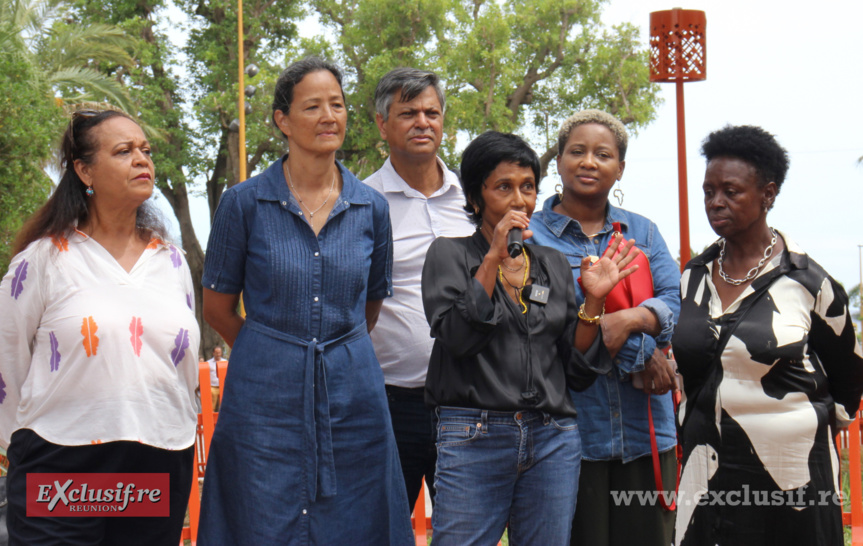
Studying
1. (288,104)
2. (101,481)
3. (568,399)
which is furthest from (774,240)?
(101,481)

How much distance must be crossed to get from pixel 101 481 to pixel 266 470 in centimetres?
61

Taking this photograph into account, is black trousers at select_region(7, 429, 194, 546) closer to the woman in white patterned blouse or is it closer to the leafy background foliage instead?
the woman in white patterned blouse

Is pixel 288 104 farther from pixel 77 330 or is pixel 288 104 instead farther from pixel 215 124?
pixel 215 124

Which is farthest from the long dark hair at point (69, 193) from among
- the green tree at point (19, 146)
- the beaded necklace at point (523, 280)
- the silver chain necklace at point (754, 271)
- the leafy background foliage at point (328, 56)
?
the leafy background foliage at point (328, 56)

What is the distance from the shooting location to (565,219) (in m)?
3.68

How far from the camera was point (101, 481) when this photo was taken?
3135 mm

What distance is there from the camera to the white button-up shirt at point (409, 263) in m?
3.69

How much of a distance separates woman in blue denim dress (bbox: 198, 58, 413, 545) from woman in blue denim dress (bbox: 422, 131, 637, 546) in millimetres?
322

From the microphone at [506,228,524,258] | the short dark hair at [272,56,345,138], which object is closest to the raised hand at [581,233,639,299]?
the microphone at [506,228,524,258]

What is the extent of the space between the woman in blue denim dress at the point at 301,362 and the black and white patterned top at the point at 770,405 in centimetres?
119

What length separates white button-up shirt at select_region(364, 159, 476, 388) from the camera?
3.69 metres

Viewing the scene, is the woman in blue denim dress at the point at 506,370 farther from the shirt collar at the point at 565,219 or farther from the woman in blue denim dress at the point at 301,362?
the shirt collar at the point at 565,219

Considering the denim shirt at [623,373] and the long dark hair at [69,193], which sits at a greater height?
the long dark hair at [69,193]

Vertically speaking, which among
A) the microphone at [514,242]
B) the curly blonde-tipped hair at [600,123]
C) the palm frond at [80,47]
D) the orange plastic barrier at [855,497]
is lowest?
the orange plastic barrier at [855,497]
